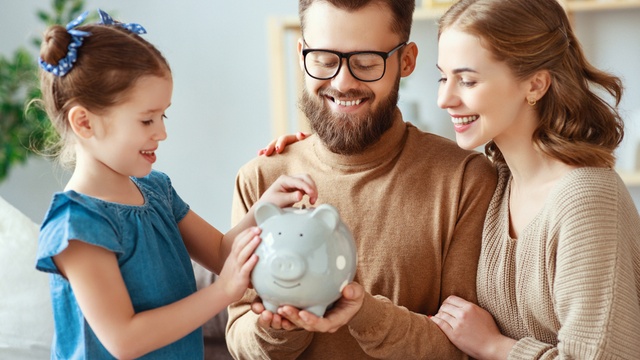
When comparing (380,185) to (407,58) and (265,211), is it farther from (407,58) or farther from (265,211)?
(265,211)

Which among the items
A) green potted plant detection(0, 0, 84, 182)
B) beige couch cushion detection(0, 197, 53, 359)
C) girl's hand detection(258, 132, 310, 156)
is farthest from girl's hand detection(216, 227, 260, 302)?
green potted plant detection(0, 0, 84, 182)

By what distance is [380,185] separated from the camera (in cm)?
189

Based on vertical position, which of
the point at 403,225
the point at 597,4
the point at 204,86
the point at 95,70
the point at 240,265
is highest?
the point at 95,70

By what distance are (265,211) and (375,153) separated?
20.5 inches

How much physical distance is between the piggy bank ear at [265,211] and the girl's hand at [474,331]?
543 mm

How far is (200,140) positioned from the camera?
13.0 ft

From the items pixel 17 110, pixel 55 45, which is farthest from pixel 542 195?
pixel 17 110

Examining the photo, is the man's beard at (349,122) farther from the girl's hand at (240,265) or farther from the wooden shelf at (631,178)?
the wooden shelf at (631,178)

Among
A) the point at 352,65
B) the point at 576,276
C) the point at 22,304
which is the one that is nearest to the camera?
the point at 576,276

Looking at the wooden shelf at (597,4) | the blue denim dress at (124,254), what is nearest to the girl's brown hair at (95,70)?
the blue denim dress at (124,254)

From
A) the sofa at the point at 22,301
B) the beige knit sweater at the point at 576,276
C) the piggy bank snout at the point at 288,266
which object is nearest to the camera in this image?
the piggy bank snout at the point at 288,266

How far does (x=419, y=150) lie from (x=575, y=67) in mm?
408

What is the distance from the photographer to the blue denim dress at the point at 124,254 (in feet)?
4.52

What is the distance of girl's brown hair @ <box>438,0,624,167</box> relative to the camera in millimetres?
1655
